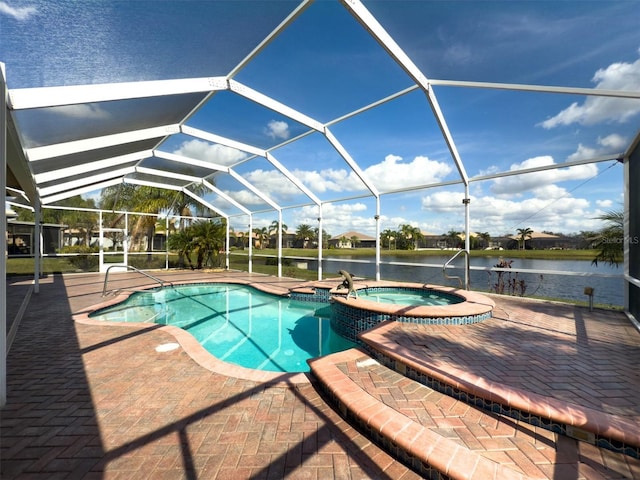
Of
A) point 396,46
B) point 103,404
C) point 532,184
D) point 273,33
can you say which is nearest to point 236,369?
point 103,404

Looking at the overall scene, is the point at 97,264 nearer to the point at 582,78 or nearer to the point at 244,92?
the point at 244,92

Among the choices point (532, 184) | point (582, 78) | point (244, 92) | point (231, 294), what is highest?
point (244, 92)

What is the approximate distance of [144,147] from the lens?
9.45 m

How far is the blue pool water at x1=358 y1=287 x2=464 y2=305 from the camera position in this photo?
333 inches

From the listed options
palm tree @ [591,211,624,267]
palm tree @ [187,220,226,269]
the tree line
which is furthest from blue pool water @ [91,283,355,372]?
palm tree @ [591,211,624,267]

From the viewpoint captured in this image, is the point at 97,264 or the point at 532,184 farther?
the point at 97,264

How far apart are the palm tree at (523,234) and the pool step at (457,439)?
28.2 feet

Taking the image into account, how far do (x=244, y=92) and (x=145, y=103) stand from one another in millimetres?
2099

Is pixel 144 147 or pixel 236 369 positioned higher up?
pixel 144 147

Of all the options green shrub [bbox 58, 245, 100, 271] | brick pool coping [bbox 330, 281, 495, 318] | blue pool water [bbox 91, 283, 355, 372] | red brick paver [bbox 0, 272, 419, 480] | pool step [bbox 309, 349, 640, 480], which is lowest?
blue pool water [bbox 91, 283, 355, 372]

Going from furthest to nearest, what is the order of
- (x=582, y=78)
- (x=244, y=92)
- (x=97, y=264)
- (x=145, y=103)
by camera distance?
(x=97, y=264), (x=244, y=92), (x=145, y=103), (x=582, y=78)

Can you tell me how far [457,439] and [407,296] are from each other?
7.15m

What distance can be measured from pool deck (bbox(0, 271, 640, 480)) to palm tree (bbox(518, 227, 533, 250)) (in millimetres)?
4521

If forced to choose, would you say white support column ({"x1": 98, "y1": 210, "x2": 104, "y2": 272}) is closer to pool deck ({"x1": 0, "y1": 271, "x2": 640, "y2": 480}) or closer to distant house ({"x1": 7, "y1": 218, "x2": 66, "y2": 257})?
distant house ({"x1": 7, "y1": 218, "x2": 66, "y2": 257})
